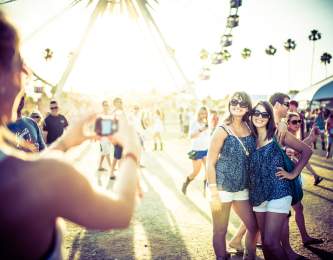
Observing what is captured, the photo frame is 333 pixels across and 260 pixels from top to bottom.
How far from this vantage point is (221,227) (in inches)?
117

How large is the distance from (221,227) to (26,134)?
7.60 feet

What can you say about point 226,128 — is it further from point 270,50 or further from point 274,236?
point 270,50

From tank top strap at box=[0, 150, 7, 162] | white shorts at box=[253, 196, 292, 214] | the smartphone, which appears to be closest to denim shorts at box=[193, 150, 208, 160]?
white shorts at box=[253, 196, 292, 214]

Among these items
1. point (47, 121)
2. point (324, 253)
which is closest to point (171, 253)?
point (324, 253)

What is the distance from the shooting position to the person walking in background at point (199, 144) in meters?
6.20

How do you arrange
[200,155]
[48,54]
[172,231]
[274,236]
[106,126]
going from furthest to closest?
[48,54] < [200,155] < [172,231] < [274,236] < [106,126]

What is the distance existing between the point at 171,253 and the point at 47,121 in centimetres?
474

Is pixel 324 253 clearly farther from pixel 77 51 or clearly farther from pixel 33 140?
pixel 77 51

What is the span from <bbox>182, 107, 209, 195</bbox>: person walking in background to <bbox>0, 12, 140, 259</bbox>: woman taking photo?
5.24 m

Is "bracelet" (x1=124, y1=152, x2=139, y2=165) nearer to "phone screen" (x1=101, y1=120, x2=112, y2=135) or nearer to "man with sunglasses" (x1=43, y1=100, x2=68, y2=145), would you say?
"phone screen" (x1=101, y1=120, x2=112, y2=135)

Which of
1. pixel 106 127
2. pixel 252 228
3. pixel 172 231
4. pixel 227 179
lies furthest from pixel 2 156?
pixel 172 231

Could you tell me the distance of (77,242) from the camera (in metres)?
3.93

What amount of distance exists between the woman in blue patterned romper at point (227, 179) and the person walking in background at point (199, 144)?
3137 millimetres

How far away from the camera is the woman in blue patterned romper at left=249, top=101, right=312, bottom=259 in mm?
2648
